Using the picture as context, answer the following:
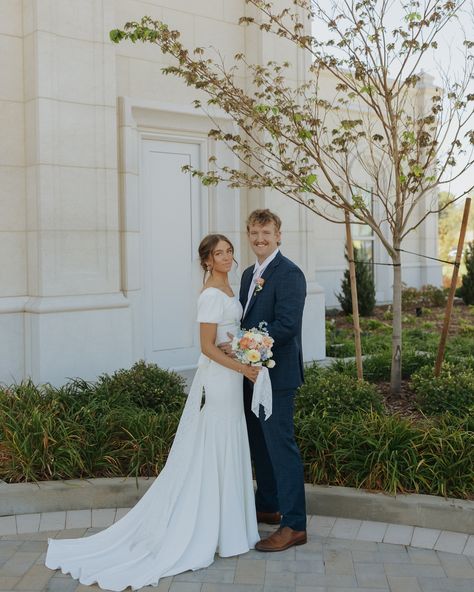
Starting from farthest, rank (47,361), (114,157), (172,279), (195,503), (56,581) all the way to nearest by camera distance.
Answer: (172,279) < (114,157) < (47,361) < (195,503) < (56,581)

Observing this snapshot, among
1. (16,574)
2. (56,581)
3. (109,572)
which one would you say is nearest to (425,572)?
(109,572)

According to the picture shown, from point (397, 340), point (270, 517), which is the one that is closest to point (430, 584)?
point (270, 517)

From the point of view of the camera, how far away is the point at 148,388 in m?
6.27

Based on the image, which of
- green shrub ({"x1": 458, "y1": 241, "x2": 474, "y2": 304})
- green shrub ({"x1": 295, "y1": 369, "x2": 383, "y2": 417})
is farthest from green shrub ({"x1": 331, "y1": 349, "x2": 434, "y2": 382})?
green shrub ({"x1": 458, "y1": 241, "x2": 474, "y2": 304})

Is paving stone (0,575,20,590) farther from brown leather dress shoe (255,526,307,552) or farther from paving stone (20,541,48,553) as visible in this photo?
brown leather dress shoe (255,526,307,552)

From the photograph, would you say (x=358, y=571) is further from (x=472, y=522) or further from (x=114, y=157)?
(x=114, y=157)

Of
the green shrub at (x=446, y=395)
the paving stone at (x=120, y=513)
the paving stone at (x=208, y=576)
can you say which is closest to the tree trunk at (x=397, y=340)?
the green shrub at (x=446, y=395)

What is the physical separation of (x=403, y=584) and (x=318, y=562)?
0.50 metres

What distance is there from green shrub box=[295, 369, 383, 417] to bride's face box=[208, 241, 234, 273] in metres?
1.70

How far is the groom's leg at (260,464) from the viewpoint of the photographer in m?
4.46

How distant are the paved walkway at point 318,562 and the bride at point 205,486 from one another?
139 mm

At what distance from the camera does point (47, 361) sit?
7.00 meters

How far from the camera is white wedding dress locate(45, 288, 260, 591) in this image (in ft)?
13.3

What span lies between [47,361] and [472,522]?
425cm
